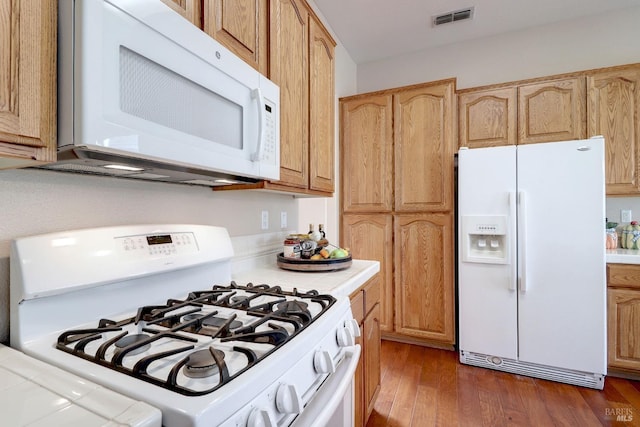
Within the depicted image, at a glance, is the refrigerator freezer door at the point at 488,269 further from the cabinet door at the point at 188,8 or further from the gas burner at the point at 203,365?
the gas burner at the point at 203,365

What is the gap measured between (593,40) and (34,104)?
12.6 feet

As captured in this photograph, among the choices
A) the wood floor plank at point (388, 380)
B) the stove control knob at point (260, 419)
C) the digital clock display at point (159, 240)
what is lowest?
the wood floor plank at point (388, 380)

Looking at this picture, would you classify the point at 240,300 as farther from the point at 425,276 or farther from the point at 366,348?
the point at 425,276

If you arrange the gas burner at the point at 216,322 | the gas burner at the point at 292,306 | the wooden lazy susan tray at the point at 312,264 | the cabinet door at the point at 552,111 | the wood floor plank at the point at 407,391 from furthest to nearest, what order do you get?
1. the cabinet door at the point at 552,111
2. the wood floor plank at the point at 407,391
3. the wooden lazy susan tray at the point at 312,264
4. the gas burner at the point at 292,306
5. the gas burner at the point at 216,322

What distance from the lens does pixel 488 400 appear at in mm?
1940

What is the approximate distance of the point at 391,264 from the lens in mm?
2760

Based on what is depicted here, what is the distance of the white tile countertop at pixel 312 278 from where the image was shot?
1254 mm

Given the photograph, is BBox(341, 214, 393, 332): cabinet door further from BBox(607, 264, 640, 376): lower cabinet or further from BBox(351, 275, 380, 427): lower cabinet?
BBox(607, 264, 640, 376): lower cabinet

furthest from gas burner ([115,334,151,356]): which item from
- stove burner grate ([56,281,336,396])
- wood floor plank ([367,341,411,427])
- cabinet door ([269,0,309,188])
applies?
wood floor plank ([367,341,411,427])

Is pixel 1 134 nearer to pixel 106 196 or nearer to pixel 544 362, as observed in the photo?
pixel 106 196

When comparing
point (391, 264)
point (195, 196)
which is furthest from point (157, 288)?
point (391, 264)

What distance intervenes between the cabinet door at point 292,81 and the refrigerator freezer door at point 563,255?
1673mm

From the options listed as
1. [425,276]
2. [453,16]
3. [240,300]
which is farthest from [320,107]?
[453,16]

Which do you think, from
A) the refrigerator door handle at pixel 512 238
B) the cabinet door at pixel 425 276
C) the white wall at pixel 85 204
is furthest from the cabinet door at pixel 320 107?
the refrigerator door handle at pixel 512 238
